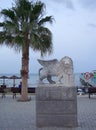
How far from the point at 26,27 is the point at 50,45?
1968mm

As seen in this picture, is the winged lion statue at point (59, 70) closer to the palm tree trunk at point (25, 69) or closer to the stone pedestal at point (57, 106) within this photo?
the stone pedestal at point (57, 106)

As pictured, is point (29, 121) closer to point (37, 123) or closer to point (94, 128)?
point (37, 123)

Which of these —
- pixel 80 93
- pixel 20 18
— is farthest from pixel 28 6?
pixel 80 93

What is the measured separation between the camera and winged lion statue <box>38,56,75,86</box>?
12.2 metres

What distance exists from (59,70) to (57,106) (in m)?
1.33

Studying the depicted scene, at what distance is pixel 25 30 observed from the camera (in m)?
22.6

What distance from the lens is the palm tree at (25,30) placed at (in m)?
22.6

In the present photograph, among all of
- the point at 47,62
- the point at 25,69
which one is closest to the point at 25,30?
the point at 25,69

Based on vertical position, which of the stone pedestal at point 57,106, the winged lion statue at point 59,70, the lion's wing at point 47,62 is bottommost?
the stone pedestal at point 57,106

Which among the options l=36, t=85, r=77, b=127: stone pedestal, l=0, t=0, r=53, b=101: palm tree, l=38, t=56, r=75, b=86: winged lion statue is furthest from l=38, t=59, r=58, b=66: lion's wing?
l=0, t=0, r=53, b=101: palm tree

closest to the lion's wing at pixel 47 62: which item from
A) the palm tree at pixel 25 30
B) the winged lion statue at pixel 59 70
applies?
the winged lion statue at pixel 59 70

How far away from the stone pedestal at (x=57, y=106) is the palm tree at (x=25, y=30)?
10.7 meters

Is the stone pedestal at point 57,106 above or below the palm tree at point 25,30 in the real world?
below

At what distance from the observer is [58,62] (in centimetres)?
1244
